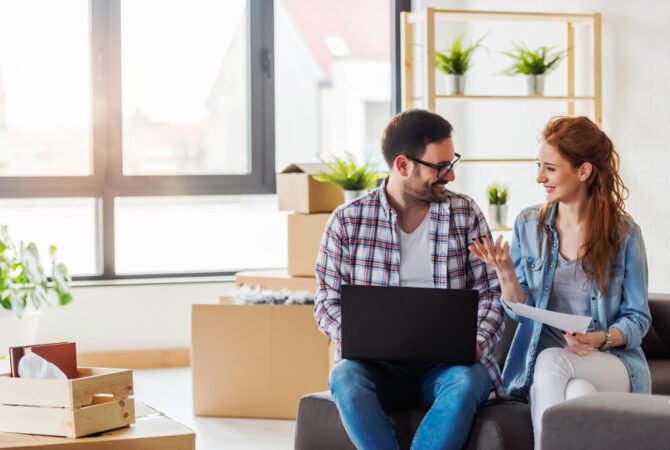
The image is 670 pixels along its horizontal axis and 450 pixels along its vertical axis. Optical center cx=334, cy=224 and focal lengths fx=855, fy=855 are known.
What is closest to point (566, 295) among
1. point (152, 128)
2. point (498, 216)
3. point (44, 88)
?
point (498, 216)

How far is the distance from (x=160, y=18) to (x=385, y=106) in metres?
1.67

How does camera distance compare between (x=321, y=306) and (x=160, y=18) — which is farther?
(x=160, y=18)

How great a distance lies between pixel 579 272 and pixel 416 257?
0.44 m

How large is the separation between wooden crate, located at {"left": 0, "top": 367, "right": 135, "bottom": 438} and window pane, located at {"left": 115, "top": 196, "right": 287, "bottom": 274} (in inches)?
97.6

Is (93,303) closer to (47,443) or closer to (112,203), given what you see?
(112,203)

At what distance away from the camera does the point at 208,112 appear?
4898mm

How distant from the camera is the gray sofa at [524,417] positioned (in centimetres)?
160

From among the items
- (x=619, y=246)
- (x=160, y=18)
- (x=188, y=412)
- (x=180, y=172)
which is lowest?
(x=188, y=412)

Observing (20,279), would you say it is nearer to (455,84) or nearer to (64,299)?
(64,299)

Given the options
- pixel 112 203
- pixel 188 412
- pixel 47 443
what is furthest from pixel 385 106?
pixel 47 443

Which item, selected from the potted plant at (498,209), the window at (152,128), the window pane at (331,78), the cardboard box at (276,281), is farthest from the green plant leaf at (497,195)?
the window at (152,128)

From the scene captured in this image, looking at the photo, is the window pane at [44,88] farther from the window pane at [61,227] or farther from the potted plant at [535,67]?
the potted plant at [535,67]

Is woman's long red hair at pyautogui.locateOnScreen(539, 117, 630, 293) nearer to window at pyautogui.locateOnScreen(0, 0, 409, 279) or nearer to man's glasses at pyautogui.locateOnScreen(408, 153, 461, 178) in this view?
man's glasses at pyautogui.locateOnScreen(408, 153, 461, 178)

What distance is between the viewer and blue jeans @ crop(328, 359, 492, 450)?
202 cm
